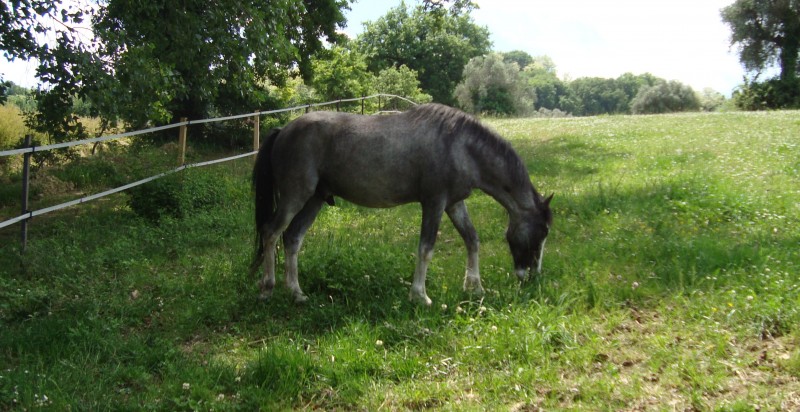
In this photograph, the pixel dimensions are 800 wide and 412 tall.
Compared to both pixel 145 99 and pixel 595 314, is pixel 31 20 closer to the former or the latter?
pixel 145 99

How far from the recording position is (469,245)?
6387mm

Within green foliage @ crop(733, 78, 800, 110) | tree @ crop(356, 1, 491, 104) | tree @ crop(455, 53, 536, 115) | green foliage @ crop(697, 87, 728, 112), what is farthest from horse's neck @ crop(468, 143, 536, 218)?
tree @ crop(356, 1, 491, 104)

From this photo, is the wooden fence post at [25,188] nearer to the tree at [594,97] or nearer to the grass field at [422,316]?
the grass field at [422,316]

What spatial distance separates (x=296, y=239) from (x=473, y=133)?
2.21 metres

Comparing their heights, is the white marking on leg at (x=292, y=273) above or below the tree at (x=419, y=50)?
below

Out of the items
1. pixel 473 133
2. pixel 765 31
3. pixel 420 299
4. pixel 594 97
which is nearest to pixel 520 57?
pixel 594 97

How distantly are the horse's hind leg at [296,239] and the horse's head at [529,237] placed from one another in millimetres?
2147

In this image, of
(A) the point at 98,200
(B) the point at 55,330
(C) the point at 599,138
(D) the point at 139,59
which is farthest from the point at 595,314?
(C) the point at 599,138

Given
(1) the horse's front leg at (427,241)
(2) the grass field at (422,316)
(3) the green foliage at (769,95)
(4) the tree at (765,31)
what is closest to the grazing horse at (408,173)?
(1) the horse's front leg at (427,241)

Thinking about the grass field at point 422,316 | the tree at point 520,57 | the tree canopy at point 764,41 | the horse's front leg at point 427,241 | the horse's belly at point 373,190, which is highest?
the tree at point 520,57

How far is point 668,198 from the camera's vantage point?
8.91 m

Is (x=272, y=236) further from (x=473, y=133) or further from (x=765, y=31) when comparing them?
(x=765, y=31)

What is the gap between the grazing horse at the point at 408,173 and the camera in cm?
611

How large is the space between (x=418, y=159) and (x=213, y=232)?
13.2 ft
